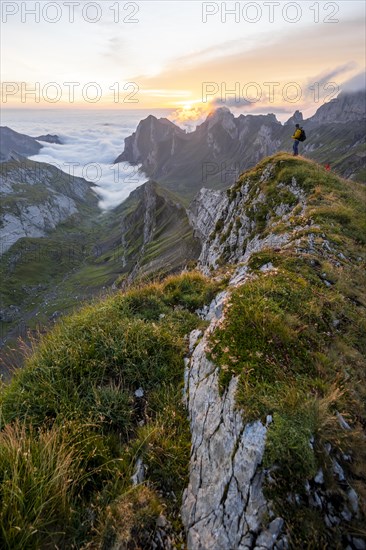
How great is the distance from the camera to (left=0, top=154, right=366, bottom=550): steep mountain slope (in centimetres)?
481

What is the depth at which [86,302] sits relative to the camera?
438 inches

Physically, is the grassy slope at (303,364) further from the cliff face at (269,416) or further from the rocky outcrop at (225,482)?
the rocky outcrop at (225,482)

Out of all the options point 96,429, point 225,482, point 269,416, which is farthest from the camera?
point 96,429

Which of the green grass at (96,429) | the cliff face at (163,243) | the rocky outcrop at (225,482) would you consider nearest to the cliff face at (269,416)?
the rocky outcrop at (225,482)

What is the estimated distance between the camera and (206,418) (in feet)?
21.5

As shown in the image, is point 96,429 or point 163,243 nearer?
point 96,429

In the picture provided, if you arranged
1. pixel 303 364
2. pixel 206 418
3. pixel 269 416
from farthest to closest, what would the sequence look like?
pixel 303 364
pixel 206 418
pixel 269 416

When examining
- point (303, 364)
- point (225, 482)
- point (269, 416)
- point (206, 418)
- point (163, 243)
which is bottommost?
point (163, 243)

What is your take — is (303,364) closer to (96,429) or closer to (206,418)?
(206,418)

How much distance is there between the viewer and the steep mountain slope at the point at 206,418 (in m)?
4.81

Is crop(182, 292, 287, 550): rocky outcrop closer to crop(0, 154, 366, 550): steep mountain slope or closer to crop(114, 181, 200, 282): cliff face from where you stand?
crop(0, 154, 366, 550): steep mountain slope

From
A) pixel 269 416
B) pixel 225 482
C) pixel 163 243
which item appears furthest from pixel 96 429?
pixel 163 243

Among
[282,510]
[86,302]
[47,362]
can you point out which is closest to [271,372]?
[282,510]

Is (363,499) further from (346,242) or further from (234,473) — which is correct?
(346,242)
